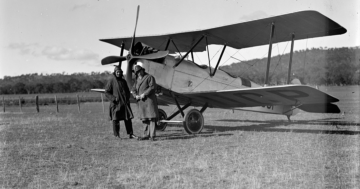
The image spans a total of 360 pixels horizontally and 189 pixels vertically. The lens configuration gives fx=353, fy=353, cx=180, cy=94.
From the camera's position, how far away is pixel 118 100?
866cm

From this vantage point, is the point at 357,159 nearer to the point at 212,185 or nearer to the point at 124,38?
the point at 212,185

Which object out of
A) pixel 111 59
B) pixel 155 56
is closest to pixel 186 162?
pixel 155 56

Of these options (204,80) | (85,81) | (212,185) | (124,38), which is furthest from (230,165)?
(85,81)

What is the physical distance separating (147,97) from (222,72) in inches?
132

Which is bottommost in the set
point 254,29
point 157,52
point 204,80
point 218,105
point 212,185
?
point 212,185

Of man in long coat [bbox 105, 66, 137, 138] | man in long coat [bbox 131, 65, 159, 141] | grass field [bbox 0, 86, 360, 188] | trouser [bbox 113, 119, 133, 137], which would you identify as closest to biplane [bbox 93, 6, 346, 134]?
man in long coat [bbox 105, 66, 137, 138]

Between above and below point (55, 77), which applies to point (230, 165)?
below

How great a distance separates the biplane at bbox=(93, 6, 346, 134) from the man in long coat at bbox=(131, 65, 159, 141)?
682 mm

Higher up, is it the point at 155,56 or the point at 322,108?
the point at 155,56

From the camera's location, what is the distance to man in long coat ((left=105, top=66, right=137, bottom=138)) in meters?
8.63

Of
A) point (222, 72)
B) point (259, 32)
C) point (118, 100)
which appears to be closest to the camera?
point (118, 100)

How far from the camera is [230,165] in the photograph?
5.28 m

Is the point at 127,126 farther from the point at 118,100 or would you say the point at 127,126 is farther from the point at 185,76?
the point at 185,76

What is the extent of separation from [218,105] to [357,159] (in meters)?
5.47
